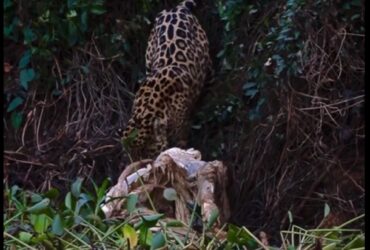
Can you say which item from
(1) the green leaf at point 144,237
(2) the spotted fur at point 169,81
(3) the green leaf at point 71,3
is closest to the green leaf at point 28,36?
(3) the green leaf at point 71,3

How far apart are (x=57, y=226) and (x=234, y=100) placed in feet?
9.32

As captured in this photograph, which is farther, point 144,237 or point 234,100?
point 234,100

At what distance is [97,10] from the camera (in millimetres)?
5523

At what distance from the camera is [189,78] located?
5195 mm

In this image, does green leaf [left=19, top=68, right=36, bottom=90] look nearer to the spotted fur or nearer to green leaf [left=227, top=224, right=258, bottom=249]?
the spotted fur

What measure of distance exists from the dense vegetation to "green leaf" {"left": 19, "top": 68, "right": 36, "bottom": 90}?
0.01m

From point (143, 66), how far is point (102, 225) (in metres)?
3.18

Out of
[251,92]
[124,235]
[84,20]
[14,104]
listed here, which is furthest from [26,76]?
[124,235]

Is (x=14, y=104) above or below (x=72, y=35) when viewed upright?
below

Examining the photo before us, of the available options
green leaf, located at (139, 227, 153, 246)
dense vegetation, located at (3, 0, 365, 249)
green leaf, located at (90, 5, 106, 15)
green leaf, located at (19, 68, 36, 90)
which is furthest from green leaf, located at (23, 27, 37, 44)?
green leaf, located at (139, 227, 153, 246)

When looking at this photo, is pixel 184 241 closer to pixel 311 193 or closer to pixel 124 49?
pixel 311 193

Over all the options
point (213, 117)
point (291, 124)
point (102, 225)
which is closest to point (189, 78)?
point (213, 117)

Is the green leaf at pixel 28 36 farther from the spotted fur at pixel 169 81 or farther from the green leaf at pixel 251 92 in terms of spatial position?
the green leaf at pixel 251 92

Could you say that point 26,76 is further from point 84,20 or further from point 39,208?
point 39,208
